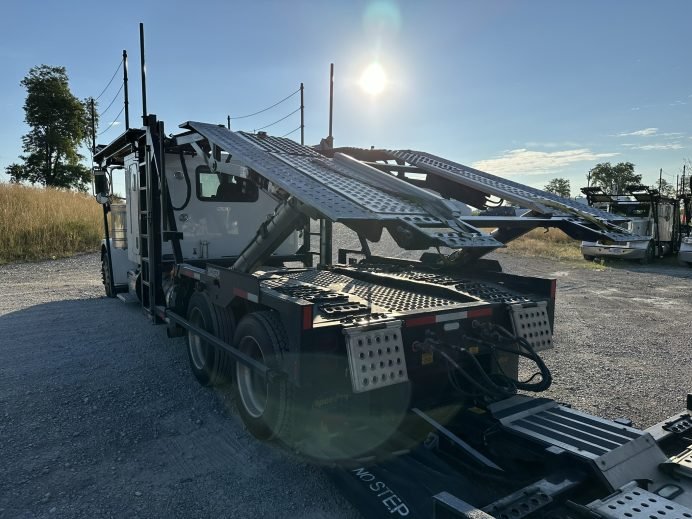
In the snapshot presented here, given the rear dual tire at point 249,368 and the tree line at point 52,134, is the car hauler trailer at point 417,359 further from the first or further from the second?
the tree line at point 52,134

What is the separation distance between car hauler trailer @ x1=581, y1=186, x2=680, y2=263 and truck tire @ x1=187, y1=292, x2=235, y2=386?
15.4 meters

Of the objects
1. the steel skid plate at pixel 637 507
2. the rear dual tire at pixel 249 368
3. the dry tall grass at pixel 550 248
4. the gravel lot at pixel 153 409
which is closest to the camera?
the steel skid plate at pixel 637 507

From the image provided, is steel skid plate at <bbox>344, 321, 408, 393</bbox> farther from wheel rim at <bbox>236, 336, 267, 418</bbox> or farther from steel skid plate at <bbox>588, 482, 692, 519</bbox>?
steel skid plate at <bbox>588, 482, 692, 519</bbox>

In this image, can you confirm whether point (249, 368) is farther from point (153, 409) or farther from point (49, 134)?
point (49, 134)

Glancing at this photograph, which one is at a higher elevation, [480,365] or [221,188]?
[221,188]

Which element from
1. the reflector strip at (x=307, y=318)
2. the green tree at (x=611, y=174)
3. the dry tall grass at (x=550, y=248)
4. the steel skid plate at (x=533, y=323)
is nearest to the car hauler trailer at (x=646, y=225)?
the dry tall grass at (x=550, y=248)

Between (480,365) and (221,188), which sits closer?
(480,365)

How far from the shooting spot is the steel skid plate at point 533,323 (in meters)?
3.67

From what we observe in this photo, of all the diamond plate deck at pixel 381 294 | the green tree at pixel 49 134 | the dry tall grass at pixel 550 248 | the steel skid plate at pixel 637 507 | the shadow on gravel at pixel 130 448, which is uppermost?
the green tree at pixel 49 134

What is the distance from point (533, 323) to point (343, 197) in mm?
1722

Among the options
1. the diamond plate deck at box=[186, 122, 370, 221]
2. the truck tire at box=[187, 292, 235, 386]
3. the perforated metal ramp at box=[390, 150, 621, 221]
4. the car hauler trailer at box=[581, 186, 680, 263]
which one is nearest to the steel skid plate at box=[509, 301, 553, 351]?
the perforated metal ramp at box=[390, 150, 621, 221]

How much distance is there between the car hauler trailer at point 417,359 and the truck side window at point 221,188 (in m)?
1.28

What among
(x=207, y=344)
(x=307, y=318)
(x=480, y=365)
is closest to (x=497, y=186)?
(x=480, y=365)

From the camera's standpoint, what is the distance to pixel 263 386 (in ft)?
12.5
